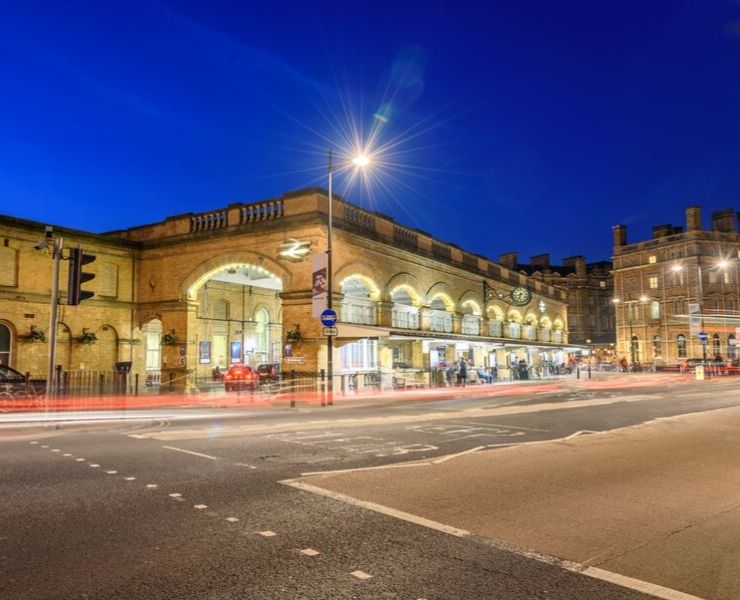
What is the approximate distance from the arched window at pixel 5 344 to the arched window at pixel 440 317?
21709 millimetres

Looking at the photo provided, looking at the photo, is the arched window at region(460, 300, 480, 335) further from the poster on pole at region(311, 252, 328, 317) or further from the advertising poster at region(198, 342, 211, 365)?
the poster on pole at region(311, 252, 328, 317)

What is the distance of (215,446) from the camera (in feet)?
35.2

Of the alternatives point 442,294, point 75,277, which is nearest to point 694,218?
point 442,294

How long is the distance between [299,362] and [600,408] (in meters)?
12.3

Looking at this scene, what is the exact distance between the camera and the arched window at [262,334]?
1452 inches

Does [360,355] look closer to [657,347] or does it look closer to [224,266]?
[224,266]

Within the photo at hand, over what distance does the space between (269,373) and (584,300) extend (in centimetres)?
8047

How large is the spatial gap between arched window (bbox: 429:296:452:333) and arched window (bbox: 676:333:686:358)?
2144 inches

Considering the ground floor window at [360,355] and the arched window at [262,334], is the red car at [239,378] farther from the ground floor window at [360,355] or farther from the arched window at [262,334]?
the arched window at [262,334]

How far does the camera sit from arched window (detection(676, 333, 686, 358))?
3062 inches

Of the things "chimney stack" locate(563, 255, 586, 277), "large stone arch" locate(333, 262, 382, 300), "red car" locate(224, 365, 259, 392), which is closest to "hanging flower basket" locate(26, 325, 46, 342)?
"red car" locate(224, 365, 259, 392)

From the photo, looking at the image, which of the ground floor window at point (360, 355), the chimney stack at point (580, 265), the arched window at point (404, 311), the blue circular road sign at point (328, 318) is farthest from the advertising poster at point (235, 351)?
the chimney stack at point (580, 265)

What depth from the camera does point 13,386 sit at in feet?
67.1

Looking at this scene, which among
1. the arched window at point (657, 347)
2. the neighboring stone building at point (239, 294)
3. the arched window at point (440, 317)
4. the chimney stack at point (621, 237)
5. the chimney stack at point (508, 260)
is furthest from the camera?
the chimney stack at point (621, 237)
